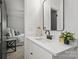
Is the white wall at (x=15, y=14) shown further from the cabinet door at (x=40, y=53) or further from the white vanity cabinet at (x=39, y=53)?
the cabinet door at (x=40, y=53)

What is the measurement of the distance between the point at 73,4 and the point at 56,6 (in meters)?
0.52

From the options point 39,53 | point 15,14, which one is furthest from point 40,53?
point 15,14

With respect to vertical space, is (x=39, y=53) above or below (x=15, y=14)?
below

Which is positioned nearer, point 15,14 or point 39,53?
point 39,53

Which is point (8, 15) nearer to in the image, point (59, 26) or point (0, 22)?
point (0, 22)

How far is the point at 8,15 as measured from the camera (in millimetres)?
3402

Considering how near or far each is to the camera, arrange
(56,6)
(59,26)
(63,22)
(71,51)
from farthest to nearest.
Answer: (56,6)
(59,26)
(63,22)
(71,51)

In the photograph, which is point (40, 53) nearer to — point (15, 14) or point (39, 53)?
point (39, 53)

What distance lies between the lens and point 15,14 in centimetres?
364

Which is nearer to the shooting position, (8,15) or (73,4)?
(73,4)

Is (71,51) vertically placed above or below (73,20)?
below

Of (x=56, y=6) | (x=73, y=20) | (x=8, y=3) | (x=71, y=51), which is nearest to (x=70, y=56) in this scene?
(x=71, y=51)

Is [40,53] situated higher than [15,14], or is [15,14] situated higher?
[15,14]

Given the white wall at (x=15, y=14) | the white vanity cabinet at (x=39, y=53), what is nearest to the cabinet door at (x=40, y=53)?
the white vanity cabinet at (x=39, y=53)
